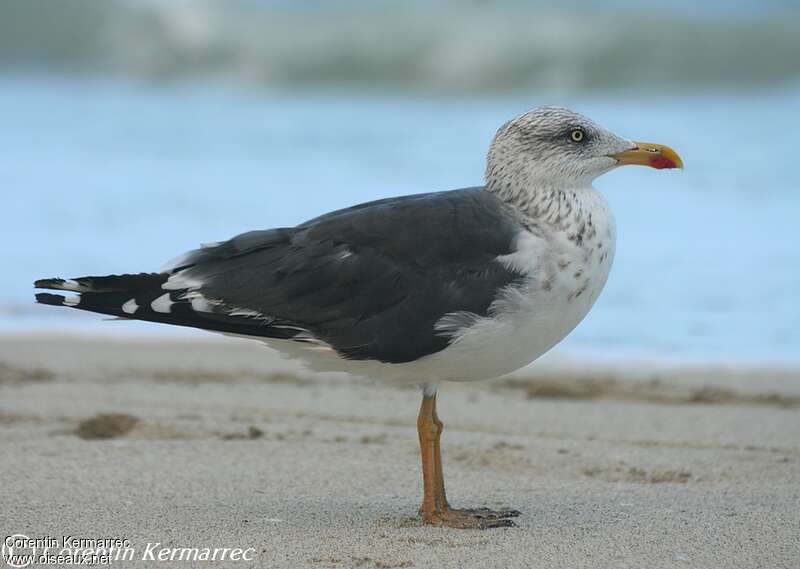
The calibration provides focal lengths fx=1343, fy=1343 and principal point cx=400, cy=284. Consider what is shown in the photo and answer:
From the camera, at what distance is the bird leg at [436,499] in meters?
4.17

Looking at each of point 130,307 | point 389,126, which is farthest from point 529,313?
point 389,126

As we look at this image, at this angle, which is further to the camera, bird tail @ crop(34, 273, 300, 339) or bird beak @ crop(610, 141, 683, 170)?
bird beak @ crop(610, 141, 683, 170)

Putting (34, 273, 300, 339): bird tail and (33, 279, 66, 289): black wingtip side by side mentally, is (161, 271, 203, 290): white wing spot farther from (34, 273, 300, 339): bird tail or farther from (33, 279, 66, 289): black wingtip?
(33, 279, 66, 289): black wingtip

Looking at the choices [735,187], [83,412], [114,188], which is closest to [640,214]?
[735,187]

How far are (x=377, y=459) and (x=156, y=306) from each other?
138 centimetres

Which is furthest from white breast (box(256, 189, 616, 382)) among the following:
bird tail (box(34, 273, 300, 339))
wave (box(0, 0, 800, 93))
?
wave (box(0, 0, 800, 93))

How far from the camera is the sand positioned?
3955 mm

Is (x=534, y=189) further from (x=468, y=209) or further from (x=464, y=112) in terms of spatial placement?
(x=464, y=112)

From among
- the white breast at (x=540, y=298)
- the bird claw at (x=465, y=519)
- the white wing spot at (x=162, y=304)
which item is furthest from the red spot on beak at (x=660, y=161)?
the white wing spot at (x=162, y=304)

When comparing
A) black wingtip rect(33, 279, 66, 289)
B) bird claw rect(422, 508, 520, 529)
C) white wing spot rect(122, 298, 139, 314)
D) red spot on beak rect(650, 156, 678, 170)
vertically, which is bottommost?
bird claw rect(422, 508, 520, 529)

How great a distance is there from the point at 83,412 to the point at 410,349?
7.63 ft

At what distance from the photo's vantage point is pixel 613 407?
20.3ft

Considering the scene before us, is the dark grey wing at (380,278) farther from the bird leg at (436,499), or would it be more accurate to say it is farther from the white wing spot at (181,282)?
the bird leg at (436,499)

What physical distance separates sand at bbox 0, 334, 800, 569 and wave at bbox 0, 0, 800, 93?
12.7 metres
